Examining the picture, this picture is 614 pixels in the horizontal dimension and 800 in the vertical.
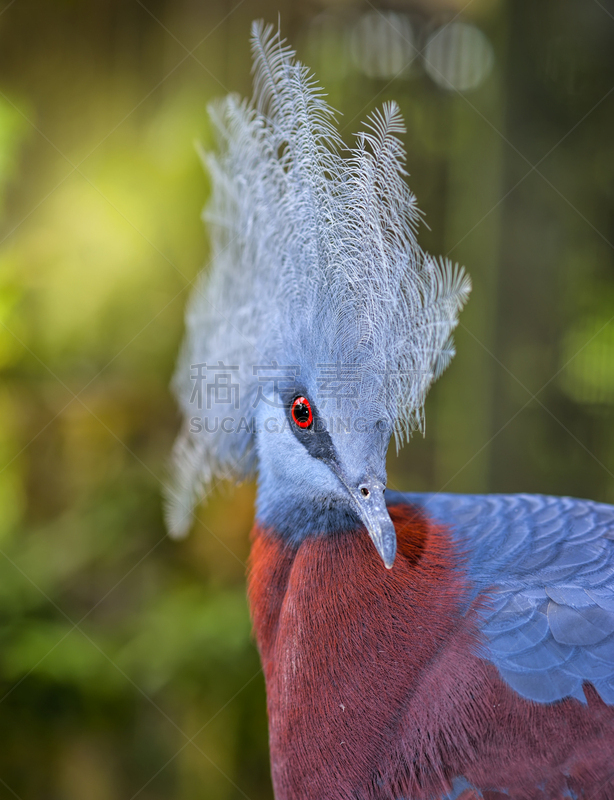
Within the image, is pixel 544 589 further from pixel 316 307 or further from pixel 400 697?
pixel 316 307

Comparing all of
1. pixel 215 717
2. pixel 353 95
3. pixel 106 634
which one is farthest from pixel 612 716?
pixel 353 95

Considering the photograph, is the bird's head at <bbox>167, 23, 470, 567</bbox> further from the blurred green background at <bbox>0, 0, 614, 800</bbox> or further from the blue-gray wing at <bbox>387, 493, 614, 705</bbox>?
the blurred green background at <bbox>0, 0, 614, 800</bbox>

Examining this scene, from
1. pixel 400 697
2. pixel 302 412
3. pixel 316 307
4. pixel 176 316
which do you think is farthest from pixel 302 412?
pixel 176 316

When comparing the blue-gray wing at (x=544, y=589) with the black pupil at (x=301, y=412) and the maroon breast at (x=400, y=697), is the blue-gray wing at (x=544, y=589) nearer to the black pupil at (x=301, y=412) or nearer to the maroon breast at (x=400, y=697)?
the maroon breast at (x=400, y=697)

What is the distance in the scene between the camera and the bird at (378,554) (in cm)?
80

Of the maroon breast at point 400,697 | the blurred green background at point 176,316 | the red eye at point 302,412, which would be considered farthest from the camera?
the blurred green background at point 176,316

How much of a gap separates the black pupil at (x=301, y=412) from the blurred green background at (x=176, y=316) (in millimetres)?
841

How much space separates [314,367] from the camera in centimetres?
92

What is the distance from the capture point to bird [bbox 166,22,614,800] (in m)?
0.80

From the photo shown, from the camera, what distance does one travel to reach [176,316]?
205cm

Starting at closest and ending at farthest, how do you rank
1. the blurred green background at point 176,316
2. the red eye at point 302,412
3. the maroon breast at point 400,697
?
the maroon breast at point 400,697, the red eye at point 302,412, the blurred green background at point 176,316

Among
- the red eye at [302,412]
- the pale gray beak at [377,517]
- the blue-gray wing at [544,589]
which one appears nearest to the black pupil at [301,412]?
the red eye at [302,412]

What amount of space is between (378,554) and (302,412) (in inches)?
9.4

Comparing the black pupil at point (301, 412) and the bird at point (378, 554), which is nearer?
the bird at point (378, 554)
